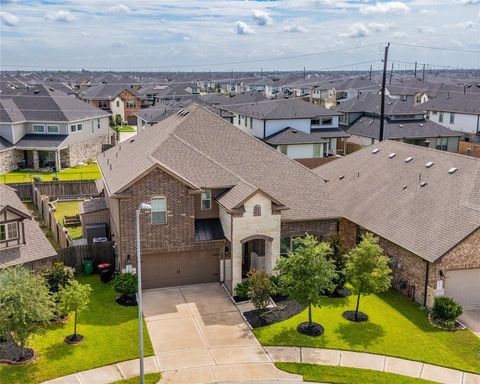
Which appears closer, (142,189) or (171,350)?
(171,350)

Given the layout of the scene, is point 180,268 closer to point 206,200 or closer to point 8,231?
point 206,200

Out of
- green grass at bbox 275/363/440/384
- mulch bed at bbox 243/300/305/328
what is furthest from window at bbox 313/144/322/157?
green grass at bbox 275/363/440/384

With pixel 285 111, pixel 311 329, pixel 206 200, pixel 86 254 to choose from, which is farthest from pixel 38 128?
pixel 311 329

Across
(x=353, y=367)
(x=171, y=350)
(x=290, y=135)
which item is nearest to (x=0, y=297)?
(x=171, y=350)

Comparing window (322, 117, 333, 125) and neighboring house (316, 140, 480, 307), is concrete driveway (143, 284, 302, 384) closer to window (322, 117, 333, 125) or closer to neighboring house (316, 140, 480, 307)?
neighboring house (316, 140, 480, 307)

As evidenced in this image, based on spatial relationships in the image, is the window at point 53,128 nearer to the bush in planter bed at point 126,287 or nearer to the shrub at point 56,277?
the shrub at point 56,277

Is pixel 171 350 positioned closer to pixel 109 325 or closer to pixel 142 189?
pixel 109 325

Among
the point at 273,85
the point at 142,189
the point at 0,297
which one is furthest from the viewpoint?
the point at 273,85
